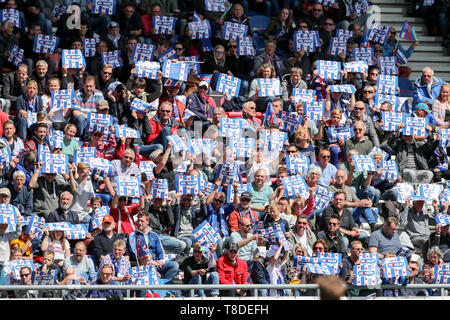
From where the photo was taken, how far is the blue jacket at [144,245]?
14.5 meters

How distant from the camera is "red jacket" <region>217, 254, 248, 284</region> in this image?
14250 millimetres

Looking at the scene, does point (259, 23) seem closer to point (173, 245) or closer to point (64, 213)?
point (173, 245)

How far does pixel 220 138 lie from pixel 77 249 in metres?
3.24

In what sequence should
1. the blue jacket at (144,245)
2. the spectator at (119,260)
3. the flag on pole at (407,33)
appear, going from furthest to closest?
1. the flag on pole at (407,33)
2. the blue jacket at (144,245)
3. the spectator at (119,260)

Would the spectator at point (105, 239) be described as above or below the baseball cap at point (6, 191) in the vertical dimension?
below

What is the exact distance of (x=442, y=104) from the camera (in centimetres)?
1817

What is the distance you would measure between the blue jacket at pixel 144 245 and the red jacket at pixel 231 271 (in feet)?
2.57

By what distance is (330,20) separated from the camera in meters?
19.4

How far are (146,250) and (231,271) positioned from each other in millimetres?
1075

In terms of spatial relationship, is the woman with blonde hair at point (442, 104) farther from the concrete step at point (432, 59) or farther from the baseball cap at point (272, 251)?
the baseball cap at point (272, 251)

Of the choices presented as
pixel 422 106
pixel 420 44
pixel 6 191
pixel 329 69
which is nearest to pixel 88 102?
pixel 6 191

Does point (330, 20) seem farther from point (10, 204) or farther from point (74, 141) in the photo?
point (10, 204)

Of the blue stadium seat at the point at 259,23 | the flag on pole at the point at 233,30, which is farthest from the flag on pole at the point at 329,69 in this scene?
the blue stadium seat at the point at 259,23

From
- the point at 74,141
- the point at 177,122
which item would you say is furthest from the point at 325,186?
the point at 74,141
